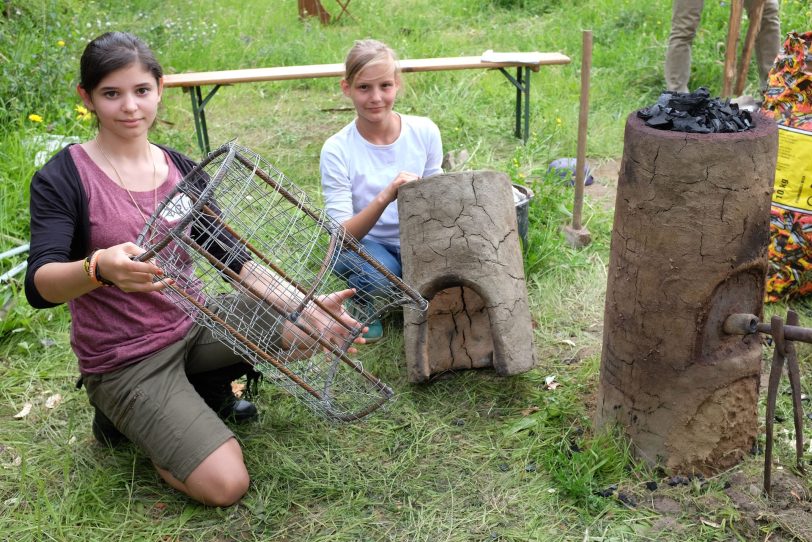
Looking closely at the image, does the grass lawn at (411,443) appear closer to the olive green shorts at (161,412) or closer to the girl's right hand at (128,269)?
the olive green shorts at (161,412)

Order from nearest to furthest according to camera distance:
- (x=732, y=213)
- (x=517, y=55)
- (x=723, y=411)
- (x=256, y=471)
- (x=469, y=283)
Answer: (x=732, y=213) → (x=723, y=411) → (x=256, y=471) → (x=469, y=283) → (x=517, y=55)

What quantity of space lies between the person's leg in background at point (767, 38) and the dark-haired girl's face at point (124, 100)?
4.72 meters

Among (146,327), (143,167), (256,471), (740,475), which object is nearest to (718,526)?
(740,475)

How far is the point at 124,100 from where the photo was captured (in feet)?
8.25

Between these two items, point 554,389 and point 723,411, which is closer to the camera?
point 723,411

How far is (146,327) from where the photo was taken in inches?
107

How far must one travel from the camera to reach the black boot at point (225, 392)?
2.98 meters

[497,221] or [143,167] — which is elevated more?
[143,167]

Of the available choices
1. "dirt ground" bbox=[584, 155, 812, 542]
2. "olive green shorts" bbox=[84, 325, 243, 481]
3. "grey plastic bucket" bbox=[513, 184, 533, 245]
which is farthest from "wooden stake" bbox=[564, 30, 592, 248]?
"olive green shorts" bbox=[84, 325, 243, 481]

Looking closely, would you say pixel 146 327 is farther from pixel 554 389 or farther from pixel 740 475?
pixel 740 475

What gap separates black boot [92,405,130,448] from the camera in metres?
2.89

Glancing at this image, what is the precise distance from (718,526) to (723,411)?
360 millimetres

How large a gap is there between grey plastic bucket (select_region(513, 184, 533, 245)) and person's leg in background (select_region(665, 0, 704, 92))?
2526 millimetres

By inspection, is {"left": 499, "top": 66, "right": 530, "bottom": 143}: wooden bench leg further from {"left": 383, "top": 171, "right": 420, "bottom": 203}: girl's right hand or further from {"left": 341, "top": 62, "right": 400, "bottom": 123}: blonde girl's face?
{"left": 383, "top": 171, "right": 420, "bottom": 203}: girl's right hand
